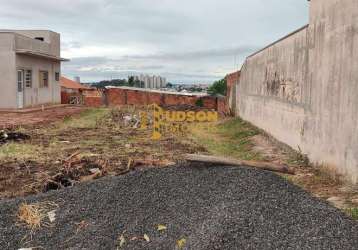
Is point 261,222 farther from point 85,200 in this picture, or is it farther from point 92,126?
point 92,126

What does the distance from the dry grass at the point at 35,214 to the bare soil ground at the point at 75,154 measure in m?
1.45

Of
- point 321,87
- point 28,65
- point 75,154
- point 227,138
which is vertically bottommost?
point 227,138

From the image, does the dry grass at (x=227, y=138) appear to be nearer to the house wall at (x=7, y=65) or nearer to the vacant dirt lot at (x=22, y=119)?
the vacant dirt lot at (x=22, y=119)

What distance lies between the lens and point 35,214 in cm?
551

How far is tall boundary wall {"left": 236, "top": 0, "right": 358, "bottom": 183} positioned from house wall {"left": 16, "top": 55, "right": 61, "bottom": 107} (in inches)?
633

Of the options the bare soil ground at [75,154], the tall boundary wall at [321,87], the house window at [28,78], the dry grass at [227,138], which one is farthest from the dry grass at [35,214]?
the house window at [28,78]

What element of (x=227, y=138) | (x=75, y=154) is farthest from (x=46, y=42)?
(x=75, y=154)

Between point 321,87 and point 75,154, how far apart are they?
226 inches

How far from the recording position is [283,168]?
23.5 ft

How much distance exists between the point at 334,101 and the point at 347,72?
2.26 feet

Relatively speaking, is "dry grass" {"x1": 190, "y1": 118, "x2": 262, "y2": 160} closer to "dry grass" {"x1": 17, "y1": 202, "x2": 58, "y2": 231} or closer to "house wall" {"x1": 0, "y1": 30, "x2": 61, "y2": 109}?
"dry grass" {"x1": 17, "y1": 202, "x2": 58, "y2": 231}

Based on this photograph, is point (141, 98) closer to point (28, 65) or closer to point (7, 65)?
point (28, 65)

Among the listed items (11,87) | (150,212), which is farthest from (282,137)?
(11,87)

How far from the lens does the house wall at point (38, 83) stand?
24.8m
